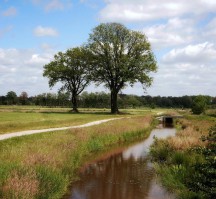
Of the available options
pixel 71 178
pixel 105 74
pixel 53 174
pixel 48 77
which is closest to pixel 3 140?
pixel 71 178

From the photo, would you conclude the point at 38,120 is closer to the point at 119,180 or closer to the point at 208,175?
the point at 119,180

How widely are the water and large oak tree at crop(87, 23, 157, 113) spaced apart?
46790mm

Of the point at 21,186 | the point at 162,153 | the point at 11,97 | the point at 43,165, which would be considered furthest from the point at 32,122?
the point at 11,97

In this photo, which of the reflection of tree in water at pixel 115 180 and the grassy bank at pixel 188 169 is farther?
the reflection of tree in water at pixel 115 180

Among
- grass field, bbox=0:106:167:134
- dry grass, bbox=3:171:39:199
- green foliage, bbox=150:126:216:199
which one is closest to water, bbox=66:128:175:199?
green foliage, bbox=150:126:216:199

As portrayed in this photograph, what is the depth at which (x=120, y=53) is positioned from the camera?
72.0 meters


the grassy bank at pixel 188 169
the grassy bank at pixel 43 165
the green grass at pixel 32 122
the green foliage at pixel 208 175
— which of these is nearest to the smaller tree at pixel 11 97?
the green grass at pixel 32 122

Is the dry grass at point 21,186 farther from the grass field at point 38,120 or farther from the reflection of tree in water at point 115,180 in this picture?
the grass field at point 38,120

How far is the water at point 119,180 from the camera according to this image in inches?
601

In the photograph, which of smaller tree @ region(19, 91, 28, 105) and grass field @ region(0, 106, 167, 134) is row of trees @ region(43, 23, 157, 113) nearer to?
grass field @ region(0, 106, 167, 134)

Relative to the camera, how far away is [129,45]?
72.8 metres

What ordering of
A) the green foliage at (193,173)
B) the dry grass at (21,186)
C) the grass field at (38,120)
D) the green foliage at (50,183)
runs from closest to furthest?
the dry grass at (21,186)
the green foliage at (193,173)
the green foliage at (50,183)
the grass field at (38,120)

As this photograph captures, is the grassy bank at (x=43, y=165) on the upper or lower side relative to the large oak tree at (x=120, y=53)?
lower

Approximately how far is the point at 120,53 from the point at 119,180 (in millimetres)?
55699
